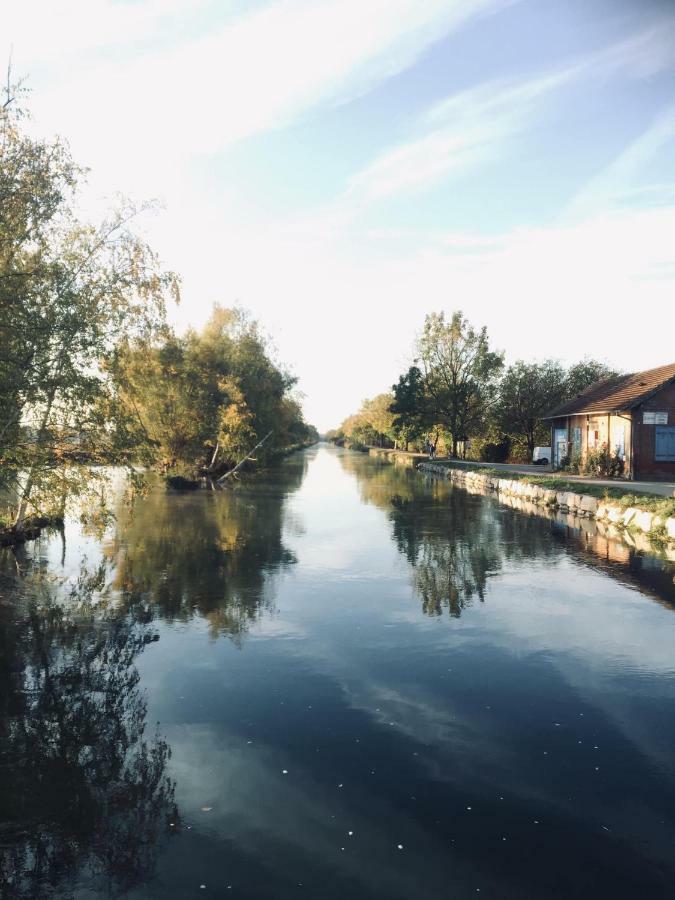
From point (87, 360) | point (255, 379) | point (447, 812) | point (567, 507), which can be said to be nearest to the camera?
point (447, 812)

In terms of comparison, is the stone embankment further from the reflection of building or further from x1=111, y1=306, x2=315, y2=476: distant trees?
x1=111, y1=306, x2=315, y2=476: distant trees

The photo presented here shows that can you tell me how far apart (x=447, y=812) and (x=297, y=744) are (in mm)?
1646

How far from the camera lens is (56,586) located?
1196 centimetres

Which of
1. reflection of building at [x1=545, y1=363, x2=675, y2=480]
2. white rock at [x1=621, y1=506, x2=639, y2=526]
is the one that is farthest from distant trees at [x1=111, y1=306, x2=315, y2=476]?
white rock at [x1=621, y1=506, x2=639, y2=526]

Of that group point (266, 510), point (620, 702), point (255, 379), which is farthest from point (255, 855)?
point (255, 379)

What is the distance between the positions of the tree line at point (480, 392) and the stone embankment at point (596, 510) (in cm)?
1861

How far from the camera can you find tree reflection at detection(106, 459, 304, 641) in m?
10.8

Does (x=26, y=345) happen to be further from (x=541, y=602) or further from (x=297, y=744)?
(x=541, y=602)

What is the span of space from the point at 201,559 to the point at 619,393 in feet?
81.7

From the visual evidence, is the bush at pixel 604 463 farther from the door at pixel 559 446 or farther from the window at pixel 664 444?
the door at pixel 559 446

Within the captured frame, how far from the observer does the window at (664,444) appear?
28828mm

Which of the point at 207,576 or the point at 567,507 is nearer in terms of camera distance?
the point at 207,576

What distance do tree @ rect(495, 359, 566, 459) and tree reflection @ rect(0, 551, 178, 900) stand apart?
4925cm

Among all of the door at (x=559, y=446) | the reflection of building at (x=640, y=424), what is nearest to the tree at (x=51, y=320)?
the reflection of building at (x=640, y=424)
